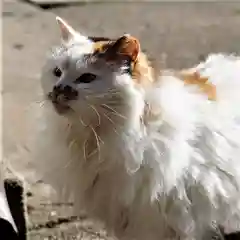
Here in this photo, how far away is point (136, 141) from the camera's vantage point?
3.17ft

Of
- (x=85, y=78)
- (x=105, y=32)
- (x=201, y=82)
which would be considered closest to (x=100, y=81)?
(x=85, y=78)

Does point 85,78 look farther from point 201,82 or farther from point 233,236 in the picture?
point 233,236

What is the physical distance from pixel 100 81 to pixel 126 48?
0.07 m

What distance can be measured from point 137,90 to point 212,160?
201 mm

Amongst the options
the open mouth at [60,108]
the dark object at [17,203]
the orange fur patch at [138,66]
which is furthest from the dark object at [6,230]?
the orange fur patch at [138,66]

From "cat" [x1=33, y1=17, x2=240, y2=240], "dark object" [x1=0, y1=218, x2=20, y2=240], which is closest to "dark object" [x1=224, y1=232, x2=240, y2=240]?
"cat" [x1=33, y1=17, x2=240, y2=240]

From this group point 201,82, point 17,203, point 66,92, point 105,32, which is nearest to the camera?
point 66,92

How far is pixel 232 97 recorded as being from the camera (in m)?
1.08

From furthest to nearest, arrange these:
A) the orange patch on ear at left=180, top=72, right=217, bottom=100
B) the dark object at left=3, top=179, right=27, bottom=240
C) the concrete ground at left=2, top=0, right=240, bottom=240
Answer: the concrete ground at left=2, top=0, right=240, bottom=240
the dark object at left=3, top=179, right=27, bottom=240
the orange patch on ear at left=180, top=72, right=217, bottom=100

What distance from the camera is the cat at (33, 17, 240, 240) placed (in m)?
0.92

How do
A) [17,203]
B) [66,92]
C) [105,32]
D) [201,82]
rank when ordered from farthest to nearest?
[105,32] → [17,203] → [201,82] → [66,92]

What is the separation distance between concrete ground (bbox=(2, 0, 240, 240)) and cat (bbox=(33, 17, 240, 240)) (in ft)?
1.97

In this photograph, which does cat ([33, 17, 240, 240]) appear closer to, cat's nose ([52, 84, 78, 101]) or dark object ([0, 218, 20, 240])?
cat's nose ([52, 84, 78, 101])

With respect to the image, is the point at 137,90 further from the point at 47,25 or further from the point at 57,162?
the point at 47,25
